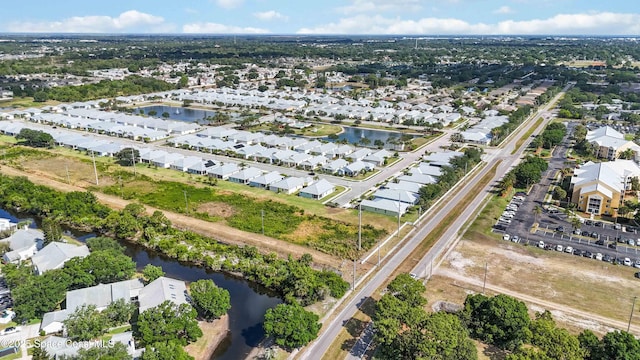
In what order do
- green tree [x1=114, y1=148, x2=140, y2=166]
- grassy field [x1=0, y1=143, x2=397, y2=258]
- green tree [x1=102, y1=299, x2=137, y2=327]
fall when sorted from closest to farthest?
green tree [x1=102, y1=299, x2=137, y2=327] → grassy field [x1=0, y1=143, x2=397, y2=258] → green tree [x1=114, y1=148, x2=140, y2=166]

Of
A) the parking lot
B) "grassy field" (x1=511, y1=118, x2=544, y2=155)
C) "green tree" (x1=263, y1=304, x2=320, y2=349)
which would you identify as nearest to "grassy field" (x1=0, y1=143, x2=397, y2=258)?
"green tree" (x1=263, y1=304, x2=320, y2=349)

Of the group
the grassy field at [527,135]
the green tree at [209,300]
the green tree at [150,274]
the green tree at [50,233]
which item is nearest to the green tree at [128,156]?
the green tree at [50,233]

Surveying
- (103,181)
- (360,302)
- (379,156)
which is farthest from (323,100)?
(360,302)

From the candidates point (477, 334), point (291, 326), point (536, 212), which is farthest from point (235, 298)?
point (536, 212)

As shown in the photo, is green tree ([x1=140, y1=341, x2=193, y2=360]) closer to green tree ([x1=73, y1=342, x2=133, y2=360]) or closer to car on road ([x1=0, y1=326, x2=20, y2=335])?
green tree ([x1=73, y1=342, x2=133, y2=360])

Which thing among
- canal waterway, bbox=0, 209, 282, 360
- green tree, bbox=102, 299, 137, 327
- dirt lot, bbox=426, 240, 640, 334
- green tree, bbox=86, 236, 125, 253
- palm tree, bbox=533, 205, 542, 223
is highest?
green tree, bbox=86, 236, 125, 253

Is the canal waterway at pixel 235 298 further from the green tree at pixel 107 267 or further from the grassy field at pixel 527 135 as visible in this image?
the grassy field at pixel 527 135

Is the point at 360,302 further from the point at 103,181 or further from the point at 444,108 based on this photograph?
the point at 444,108
